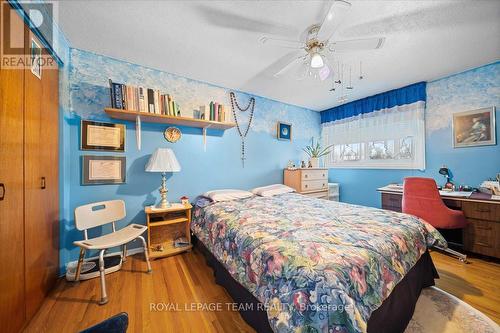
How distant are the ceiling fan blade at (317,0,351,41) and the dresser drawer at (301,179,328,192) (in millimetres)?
2350

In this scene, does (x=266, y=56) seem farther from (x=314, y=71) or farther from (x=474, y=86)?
(x=474, y=86)

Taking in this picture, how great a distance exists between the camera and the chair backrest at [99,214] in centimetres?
182

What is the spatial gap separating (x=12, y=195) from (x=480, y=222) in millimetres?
4360

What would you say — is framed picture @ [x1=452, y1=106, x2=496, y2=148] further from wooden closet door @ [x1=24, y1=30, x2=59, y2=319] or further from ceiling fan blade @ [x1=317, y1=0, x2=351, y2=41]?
wooden closet door @ [x1=24, y1=30, x2=59, y2=319]

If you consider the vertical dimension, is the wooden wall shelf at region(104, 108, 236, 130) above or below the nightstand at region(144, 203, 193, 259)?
above

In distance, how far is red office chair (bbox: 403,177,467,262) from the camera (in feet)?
7.07

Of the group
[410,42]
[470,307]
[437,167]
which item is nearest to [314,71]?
[410,42]

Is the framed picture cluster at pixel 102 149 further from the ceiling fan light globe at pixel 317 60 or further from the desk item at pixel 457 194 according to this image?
the desk item at pixel 457 194

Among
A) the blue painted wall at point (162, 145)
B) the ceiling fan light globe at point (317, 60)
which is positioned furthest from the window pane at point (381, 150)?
the ceiling fan light globe at point (317, 60)

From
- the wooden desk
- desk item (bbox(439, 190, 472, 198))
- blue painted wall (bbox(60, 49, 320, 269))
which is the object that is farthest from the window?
blue painted wall (bbox(60, 49, 320, 269))

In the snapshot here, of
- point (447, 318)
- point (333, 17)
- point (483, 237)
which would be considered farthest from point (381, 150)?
point (333, 17)

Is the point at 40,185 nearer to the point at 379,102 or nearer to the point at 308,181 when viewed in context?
the point at 308,181

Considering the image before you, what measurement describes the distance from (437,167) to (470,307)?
207cm

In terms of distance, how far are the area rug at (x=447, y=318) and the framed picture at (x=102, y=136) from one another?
324 cm
